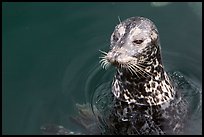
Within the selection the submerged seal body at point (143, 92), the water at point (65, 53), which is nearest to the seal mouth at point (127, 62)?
the submerged seal body at point (143, 92)

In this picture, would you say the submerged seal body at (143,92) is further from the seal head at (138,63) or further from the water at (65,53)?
the water at (65,53)

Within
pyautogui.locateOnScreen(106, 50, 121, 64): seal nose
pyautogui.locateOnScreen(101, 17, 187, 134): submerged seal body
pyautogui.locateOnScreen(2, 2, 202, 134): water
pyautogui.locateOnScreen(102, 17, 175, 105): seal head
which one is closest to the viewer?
pyautogui.locateOnScreen(106, 50, 121, 64): seal nose

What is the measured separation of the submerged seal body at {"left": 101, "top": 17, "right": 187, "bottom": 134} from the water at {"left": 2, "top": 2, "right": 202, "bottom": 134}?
33 cm

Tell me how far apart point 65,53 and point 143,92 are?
70.7 inches

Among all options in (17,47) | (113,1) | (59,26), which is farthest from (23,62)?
(113,1)

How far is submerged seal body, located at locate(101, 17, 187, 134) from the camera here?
281 inches

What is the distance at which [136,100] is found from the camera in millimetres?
7781

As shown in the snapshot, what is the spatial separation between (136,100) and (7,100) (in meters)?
1.89

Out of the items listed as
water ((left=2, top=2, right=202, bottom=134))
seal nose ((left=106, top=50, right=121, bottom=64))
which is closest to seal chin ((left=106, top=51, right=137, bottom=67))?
seal nose ((left=106, top=50, right=121, bottom=64))

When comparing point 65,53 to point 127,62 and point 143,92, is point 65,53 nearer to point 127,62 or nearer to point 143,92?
point 143,92

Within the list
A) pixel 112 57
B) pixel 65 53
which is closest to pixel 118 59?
pixel 112 57

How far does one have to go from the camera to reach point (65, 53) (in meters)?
8.98

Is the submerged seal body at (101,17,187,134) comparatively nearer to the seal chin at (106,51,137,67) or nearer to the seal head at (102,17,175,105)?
the seal head at (102,17,175,105)

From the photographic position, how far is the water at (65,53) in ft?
26.8
